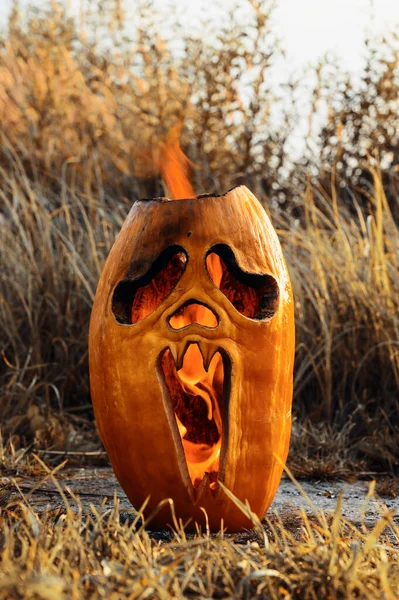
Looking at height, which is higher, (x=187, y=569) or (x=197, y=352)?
(x=197, y=352)

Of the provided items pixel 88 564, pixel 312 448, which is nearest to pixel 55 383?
pixel 312 448

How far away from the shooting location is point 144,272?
204cm

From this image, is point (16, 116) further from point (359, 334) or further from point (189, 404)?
point (189, 404)

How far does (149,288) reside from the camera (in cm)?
220

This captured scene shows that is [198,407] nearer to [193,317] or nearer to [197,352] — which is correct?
[197,352]

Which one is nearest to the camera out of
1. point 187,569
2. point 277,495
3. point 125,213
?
point 187,569

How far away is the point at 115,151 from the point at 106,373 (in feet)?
14.1

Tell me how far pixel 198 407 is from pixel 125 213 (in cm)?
290

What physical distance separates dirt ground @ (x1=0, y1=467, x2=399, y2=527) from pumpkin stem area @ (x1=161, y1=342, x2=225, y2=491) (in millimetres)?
277

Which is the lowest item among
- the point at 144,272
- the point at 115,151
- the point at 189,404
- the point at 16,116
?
the point at 189,404

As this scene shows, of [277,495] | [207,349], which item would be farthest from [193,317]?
[277,495]

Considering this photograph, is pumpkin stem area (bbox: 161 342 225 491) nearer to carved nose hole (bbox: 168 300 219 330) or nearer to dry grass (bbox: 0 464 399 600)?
carved nose hole (bbox: 168 300 219 330)

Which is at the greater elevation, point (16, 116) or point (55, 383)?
point (16, 116)

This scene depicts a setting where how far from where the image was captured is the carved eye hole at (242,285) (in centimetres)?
206
